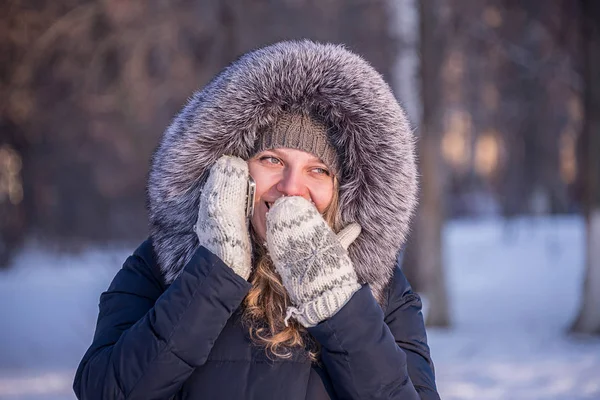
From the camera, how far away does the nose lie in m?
2.13

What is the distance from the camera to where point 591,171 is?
8.12 m

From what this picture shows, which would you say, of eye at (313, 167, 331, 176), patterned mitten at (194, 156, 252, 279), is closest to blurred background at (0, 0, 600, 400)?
eye at (313, 167, 331, 176)

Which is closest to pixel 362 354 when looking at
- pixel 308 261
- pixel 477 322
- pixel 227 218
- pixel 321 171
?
pixel 308 261

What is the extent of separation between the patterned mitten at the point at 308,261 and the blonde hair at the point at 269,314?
0.09m

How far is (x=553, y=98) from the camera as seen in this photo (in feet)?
65.4

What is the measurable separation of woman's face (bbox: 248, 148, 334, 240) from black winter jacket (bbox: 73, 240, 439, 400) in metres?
0.27

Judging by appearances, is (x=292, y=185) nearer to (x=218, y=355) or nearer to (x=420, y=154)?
(x=218, y=355)

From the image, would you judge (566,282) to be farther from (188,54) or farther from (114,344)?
(114,344)

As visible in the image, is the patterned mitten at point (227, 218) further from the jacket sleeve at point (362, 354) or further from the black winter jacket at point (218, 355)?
the jacket sleeve at point (362, 354)

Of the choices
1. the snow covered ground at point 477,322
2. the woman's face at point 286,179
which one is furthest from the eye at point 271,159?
the snow covered ground at point 477,322

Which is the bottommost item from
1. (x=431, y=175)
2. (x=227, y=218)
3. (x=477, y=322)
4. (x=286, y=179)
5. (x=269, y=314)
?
(x=477, y=322)

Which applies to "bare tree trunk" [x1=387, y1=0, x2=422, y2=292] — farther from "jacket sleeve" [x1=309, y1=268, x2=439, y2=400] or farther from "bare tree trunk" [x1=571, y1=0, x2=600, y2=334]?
"jacket sleeve" [x1=309, y1=268, x2=439, y2=400]

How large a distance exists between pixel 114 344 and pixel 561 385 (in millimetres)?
5168

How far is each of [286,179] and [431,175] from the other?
695 centimetres
